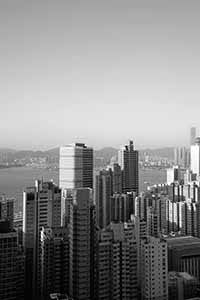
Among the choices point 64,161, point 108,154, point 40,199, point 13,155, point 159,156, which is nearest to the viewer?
point 40,199

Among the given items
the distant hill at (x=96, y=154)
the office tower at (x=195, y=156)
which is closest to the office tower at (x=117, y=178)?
the distant hill at (x=96, y=154)

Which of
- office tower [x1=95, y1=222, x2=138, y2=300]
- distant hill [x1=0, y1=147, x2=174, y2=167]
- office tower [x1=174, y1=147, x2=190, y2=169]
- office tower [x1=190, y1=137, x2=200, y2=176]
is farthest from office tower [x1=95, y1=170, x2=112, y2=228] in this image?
office tower [x1=174, y1=147, x2=190, y2=169]

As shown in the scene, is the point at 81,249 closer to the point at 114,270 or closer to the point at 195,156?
the point at 114,270

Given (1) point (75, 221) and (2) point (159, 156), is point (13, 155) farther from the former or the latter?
(2) point (159, 156)

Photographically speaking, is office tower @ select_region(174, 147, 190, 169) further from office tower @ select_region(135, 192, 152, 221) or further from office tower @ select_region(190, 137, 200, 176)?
office tower @ select_region(135, 192, 152, 221)

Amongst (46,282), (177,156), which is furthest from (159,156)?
(46,282)

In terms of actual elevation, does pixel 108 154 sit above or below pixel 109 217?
above

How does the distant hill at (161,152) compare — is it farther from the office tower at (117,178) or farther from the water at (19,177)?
the water at (19,177)

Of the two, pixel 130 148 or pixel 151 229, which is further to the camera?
pixel 130 148
